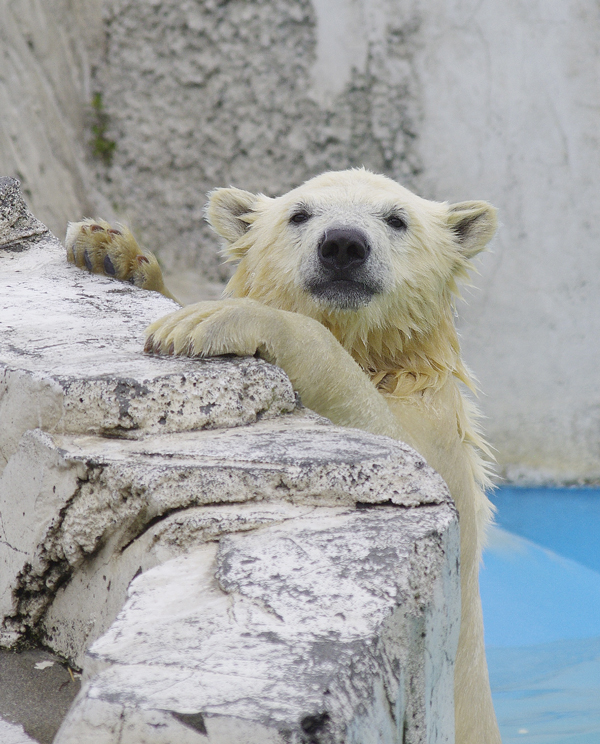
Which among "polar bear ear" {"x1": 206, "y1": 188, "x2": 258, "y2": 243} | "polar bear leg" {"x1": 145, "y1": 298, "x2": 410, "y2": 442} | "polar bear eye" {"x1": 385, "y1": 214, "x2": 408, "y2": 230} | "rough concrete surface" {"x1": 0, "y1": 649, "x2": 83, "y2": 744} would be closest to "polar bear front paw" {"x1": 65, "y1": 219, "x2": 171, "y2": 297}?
"polar bear ear" {"x1": 206, "y1": 188, "x2": 258, "y2": 243}

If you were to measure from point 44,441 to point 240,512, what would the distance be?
380 millimetres

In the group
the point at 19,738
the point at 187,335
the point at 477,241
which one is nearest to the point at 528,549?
the point at 477,241

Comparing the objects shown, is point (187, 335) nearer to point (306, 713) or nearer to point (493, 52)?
point (306, 713)

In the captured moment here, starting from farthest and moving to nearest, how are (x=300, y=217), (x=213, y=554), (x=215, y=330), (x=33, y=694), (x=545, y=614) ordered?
1. (x=545, y=614)
2. (x=300, y=217)
3. (x=215, y=330)
4. (x=33, y=694)
5. (x=213, y=554)

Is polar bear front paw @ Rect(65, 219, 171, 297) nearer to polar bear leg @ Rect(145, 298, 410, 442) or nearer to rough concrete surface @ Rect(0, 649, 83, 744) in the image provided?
polar bear leg @ Rect(145, 298, 410, 442)

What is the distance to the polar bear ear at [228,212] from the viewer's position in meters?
2.59

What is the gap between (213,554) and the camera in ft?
3.69

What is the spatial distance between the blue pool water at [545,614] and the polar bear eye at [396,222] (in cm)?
171

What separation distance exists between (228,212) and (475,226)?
0.76m

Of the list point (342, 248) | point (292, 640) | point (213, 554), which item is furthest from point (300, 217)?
point (292, 640)

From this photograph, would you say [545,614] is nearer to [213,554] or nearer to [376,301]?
[376,301]

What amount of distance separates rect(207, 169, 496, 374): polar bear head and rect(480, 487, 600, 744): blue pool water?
5.13ft

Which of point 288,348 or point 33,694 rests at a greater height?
point 288,348

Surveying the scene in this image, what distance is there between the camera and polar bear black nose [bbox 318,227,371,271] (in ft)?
7.05
